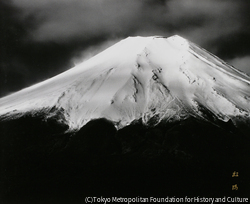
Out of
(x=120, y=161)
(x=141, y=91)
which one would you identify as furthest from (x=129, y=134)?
(x=141, y=91)

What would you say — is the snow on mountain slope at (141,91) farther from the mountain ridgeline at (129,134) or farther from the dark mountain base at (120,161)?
the dark mountain base at (120,161)

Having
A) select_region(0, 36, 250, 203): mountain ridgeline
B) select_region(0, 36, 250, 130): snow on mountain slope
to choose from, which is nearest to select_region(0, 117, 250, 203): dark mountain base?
select_region(0, 36, 250, 203): mountain ridgeline

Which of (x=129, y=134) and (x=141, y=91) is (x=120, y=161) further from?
(x=141, y=91)

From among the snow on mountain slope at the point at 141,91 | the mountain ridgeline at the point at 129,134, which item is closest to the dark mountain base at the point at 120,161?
the mountain ridgeline at the point at 129,134

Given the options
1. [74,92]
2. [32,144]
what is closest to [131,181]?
[32,144]

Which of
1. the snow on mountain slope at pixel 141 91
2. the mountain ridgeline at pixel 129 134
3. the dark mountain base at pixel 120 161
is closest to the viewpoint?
the dark mountain base at pixel 120 161

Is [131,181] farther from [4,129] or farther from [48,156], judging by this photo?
[4,129]

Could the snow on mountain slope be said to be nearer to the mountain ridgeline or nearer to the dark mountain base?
the mountain ridgeline

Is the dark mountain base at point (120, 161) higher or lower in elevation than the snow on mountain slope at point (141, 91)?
lower
